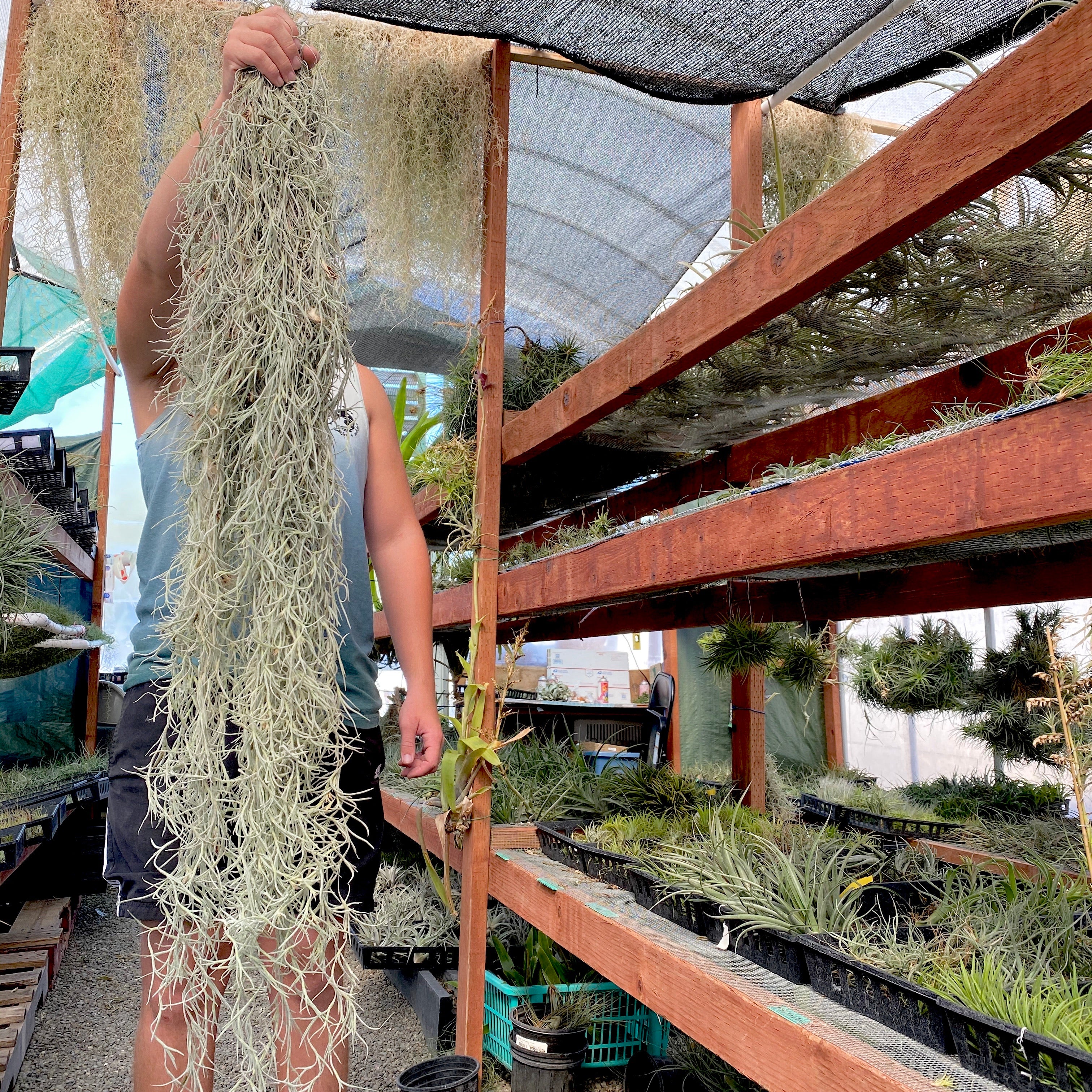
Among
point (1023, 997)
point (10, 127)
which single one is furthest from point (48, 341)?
point (1023, 997)

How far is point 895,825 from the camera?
2639mm

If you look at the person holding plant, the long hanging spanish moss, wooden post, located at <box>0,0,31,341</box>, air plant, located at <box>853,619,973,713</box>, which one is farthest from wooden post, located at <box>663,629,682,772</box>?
the long hanging spanish moss

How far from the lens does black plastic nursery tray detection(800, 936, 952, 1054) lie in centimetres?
108

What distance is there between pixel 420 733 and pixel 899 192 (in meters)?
0.87

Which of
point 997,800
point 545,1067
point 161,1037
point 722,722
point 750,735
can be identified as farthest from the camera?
point 722,722

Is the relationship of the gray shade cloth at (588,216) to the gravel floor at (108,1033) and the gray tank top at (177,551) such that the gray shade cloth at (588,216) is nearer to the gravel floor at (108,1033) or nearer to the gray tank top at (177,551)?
the gray tank top at (177,551)

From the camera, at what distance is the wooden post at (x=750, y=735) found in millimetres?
2840

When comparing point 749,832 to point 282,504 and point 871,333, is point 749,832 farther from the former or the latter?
point 282,504

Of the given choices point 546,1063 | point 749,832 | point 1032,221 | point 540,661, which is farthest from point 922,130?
point 540,661

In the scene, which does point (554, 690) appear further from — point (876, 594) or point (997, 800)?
point (876, 594)

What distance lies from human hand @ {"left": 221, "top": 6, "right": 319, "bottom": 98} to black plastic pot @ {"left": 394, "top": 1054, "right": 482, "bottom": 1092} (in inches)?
69.3

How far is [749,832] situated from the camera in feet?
6.13

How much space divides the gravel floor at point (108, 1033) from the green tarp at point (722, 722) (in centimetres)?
326

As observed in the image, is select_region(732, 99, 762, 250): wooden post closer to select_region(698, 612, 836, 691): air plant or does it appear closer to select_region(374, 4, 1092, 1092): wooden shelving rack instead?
select_region(374, 4, 1092, 1092): wooden shelving rack
